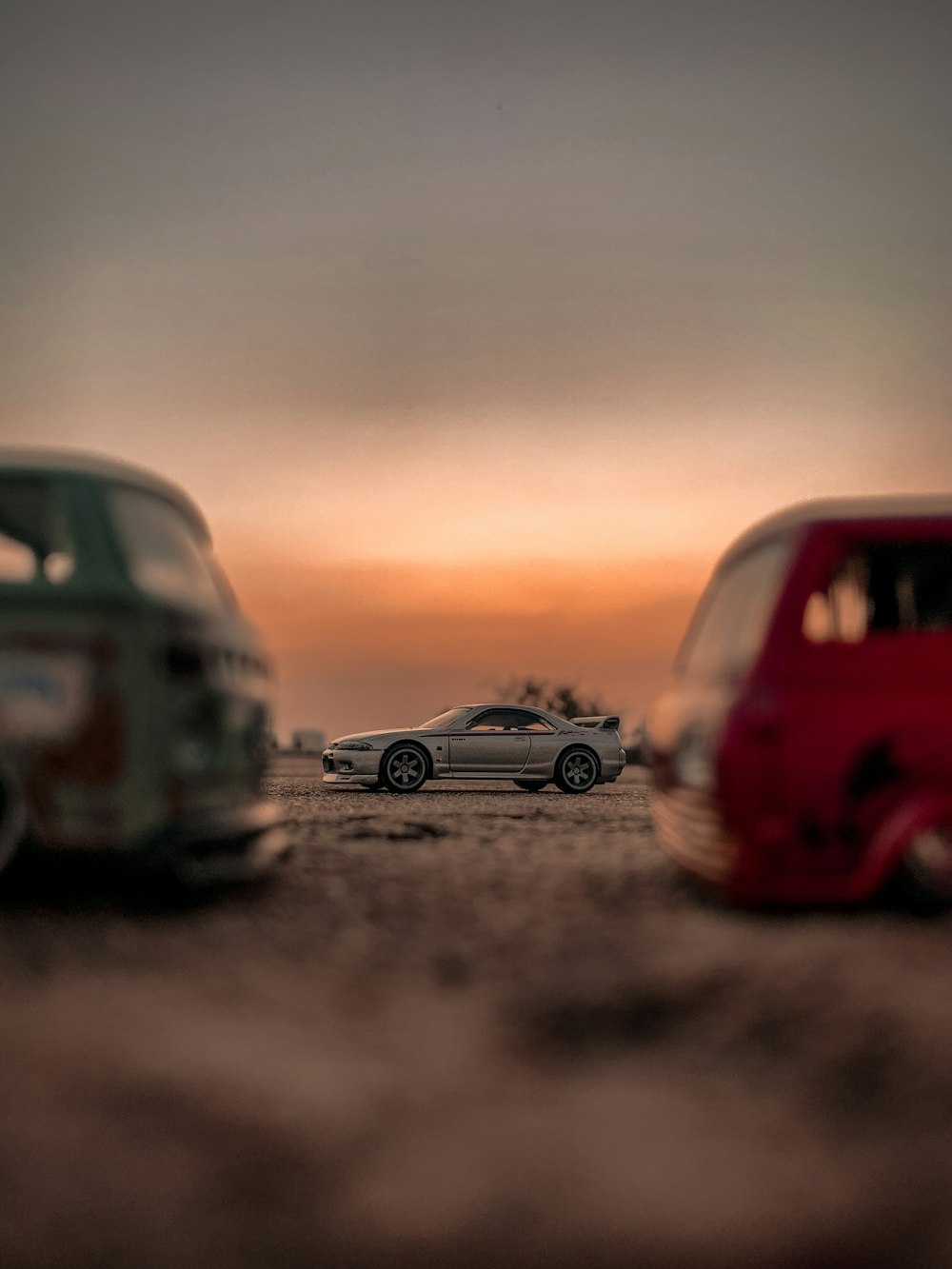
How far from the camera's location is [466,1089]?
3.30 meters

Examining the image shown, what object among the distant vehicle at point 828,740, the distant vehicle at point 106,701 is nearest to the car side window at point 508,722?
the distant vehicle at point 828,740

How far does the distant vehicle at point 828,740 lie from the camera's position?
15.8 ft

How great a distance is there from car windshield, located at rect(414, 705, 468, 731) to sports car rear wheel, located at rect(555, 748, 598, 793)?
1584 millimetres

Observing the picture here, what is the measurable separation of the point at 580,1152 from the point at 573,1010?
770 mm

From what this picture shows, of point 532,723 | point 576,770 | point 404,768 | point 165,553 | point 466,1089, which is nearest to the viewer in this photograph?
point 466,1089

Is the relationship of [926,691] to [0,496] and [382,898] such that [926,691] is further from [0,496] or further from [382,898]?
[0,496]

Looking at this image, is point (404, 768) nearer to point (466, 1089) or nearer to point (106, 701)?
point (106, 701)

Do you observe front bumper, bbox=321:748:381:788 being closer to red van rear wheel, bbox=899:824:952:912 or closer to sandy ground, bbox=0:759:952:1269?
sandy ground, bbox=0:759:952:1269

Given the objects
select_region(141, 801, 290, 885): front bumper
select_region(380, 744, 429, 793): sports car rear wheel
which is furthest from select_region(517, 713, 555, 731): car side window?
select_region(141, 801, 290, 885): front bumper

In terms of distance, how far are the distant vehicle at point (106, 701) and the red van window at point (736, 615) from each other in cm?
235

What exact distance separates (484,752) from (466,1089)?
41.8 feet

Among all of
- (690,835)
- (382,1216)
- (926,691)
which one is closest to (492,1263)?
(382,1216)

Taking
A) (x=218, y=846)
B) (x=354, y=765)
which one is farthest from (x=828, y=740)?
(x=354, y=765)

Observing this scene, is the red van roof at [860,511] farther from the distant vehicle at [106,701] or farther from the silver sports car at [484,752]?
the silver sports car at [484,752]
